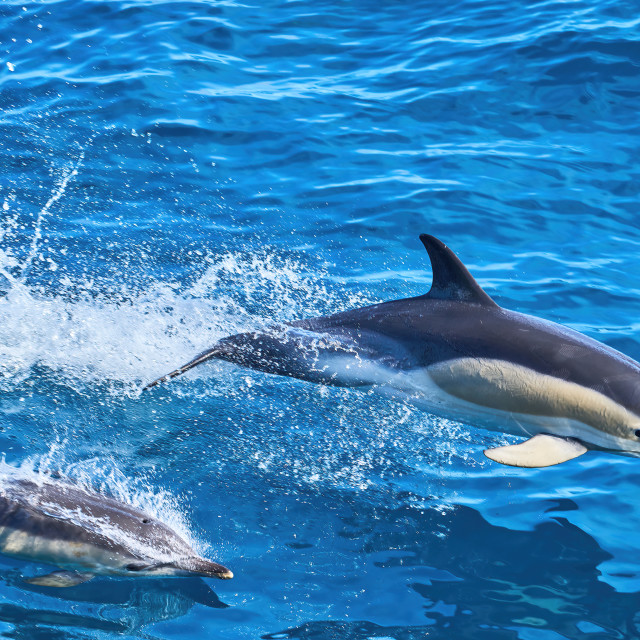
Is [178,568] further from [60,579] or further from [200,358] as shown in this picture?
[200,358]

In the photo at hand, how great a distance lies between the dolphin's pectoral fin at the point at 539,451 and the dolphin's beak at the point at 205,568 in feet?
5.76

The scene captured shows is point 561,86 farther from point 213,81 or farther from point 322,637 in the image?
point 322,637

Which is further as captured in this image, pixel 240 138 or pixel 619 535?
pixel 240 138

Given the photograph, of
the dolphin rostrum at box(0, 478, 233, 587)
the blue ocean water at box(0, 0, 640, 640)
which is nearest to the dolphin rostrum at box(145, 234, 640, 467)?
the blue ocean water at box(0, 0, 640, 640)

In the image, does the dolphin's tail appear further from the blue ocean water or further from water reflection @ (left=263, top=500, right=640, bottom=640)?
water reflection @ (left=263, top=500, right=640, bottom=640)

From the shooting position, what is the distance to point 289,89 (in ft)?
44.3

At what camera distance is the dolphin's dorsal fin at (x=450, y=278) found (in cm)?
672

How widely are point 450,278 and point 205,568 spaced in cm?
273

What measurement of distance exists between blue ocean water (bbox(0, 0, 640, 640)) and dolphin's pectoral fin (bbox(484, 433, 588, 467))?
0.51m

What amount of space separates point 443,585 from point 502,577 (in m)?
0.41

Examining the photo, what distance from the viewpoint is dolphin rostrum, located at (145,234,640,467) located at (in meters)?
6.52

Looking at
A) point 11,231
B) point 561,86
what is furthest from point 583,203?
point 11,231

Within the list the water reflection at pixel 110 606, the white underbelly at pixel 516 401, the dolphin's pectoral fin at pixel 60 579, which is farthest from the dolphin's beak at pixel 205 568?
the white underbelly at pixel 516 401

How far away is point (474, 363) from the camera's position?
6766 mm
